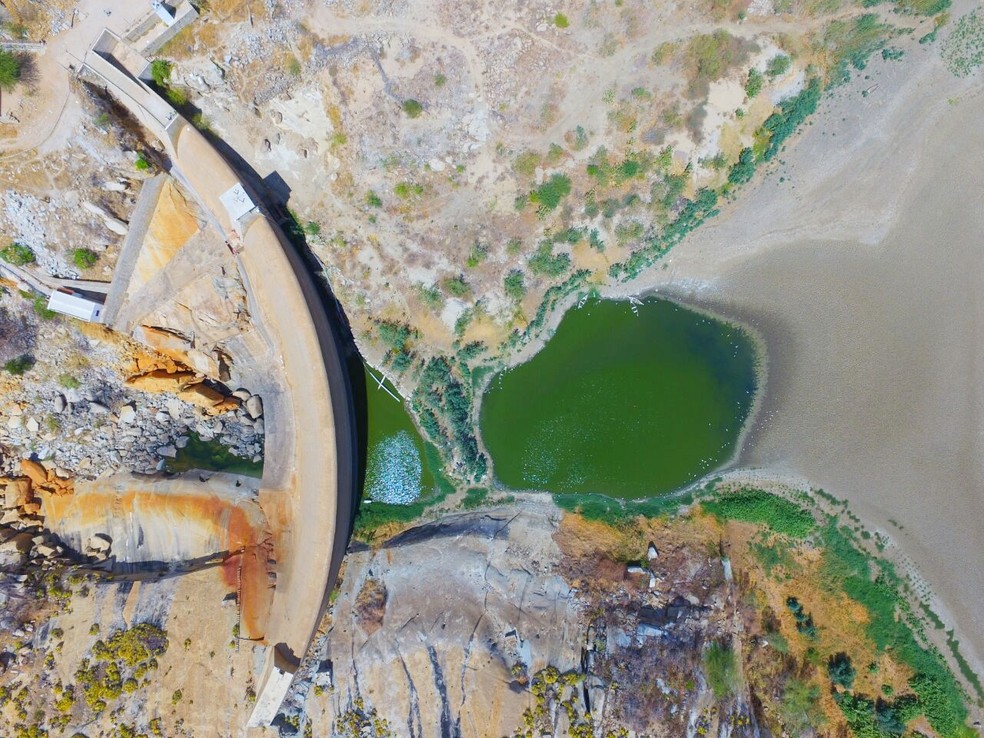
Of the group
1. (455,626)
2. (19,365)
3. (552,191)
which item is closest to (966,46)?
(552,191)

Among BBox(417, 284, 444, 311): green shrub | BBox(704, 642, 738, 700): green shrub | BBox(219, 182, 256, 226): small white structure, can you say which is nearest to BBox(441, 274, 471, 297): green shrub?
BBox(417, 284, 444, 311): green shrub

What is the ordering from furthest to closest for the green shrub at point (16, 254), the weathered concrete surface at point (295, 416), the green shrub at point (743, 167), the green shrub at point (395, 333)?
the green shrub at point (395, 333) < the green shrub at point (743, 167) < the weathered concrete surface at point (295, 416) < the green shrub at point (16, 254)

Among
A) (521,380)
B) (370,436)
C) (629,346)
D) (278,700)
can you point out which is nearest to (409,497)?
(370,436)

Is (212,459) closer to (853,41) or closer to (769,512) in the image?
(769,512)

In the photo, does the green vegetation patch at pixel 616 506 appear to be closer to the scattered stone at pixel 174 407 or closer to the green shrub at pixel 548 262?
the green shrub at pixel 548 262

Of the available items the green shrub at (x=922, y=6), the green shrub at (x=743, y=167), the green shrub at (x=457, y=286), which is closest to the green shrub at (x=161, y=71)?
the green shrub at (x=457, y=286)

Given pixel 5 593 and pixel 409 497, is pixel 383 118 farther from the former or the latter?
pixel 5 593
